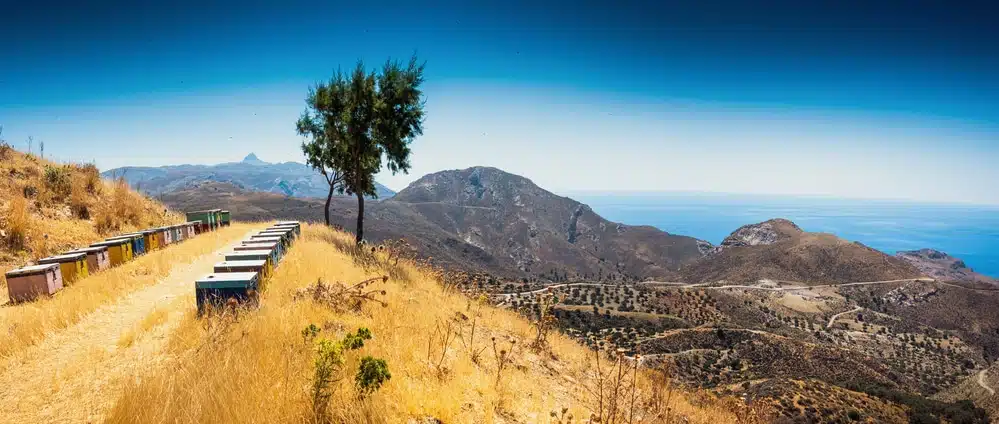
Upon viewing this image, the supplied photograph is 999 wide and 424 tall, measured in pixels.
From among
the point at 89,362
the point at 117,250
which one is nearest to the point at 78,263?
the point at 117,250

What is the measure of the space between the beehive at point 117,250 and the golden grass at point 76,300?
1.25ft

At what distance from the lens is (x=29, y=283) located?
30.3 feet

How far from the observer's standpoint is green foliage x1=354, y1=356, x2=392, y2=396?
189 inches

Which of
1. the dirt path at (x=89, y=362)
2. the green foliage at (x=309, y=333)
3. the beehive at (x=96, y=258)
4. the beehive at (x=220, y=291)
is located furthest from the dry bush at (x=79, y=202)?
the green foliage at (x=309, y=333)

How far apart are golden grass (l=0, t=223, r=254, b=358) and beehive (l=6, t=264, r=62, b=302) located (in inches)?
13.9

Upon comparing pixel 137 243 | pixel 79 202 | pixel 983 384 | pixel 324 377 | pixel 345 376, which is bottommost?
pixel 983 384

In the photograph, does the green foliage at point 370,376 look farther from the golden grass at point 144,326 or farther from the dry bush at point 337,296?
the golden grass at point 144,326

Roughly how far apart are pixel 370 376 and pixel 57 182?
22116mm

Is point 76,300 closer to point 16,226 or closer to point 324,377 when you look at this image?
point 324,377

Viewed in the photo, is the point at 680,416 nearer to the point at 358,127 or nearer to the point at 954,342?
the point at 358,127

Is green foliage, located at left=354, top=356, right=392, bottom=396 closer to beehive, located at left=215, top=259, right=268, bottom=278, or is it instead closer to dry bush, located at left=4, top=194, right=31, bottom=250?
beehive, located at left=215, top=259, right=268, bottom=278

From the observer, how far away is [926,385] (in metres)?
63.9

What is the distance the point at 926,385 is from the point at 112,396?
9609 centimetres

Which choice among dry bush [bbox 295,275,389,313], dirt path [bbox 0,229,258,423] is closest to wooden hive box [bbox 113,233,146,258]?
dirt path [bbox 0,229,258,423]
